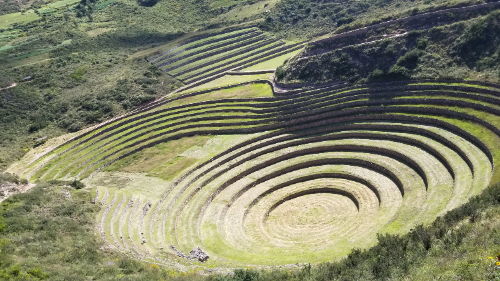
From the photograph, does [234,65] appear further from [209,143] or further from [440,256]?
[440,256]

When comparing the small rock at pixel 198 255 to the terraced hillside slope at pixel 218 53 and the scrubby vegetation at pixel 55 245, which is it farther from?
the terraced hillside slope at pixel 218 53

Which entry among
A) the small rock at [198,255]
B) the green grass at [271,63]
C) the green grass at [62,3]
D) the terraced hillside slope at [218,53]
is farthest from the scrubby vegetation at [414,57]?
the green grass at [62,3]

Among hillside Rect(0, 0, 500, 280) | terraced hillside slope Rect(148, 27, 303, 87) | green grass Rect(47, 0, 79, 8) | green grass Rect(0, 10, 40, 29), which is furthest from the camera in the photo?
green grass Rect(47, 0, 79, 8)

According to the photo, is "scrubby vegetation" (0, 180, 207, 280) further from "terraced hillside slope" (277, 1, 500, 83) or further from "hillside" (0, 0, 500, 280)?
"terraced hillside slope" (277, 1, 500, 83)

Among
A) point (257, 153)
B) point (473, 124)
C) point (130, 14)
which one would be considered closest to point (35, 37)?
point (130, 14)

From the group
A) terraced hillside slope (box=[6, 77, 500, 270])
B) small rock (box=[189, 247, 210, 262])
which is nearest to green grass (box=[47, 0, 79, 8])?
terraced hillside slope (box=[6, 77, 500, 270])
